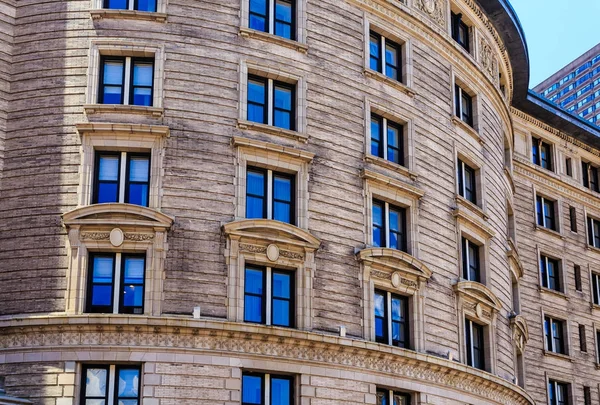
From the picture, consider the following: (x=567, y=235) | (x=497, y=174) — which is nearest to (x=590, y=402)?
(x=567, y=235)

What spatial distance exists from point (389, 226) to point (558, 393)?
867 inches

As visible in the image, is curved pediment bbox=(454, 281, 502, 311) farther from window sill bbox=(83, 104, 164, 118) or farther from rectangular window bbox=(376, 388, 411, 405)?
window sill bbox=(83, 104, 164, 118)

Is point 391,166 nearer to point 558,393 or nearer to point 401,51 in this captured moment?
point 401,51

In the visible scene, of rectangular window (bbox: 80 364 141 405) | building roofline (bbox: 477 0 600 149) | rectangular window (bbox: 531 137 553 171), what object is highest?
building roofline (bbox: 477 0 600 149)

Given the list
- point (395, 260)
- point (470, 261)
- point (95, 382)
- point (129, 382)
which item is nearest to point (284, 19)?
point (395, 260)

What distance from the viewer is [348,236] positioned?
4031cm

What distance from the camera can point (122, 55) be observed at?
3881cm

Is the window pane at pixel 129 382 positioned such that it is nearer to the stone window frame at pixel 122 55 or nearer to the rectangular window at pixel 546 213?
the stone window frame at pixel 122 55

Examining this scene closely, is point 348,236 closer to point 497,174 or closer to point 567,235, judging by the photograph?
point 497,174

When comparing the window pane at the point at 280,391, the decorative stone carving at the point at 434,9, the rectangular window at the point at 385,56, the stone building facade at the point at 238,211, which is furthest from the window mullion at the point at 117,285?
the decorative stone carving at the point at 434,9

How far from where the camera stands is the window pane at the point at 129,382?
1373 inches

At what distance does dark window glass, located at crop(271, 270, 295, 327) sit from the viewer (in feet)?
124

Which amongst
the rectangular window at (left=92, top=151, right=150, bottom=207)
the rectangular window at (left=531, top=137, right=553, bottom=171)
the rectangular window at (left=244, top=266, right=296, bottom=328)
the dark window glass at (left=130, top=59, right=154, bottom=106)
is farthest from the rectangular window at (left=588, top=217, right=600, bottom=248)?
the rectangular window at (left=92, top=151, right=150, bottom=207)

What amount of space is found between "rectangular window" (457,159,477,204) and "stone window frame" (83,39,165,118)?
1577 cm
